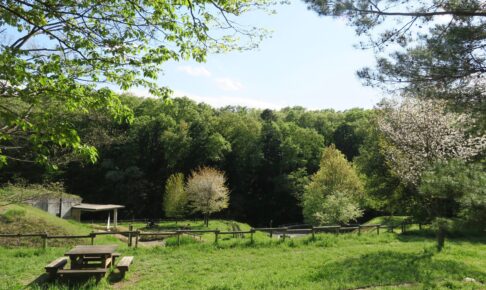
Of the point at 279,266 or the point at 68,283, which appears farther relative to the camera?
the point at 279,266

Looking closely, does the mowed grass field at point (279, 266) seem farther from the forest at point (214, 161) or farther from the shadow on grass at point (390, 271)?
the forest at point (214, 161)

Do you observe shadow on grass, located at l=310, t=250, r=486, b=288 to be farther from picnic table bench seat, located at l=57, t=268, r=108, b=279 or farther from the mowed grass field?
picnic table bench seat, located at l=57, t=268, r=108, b=279

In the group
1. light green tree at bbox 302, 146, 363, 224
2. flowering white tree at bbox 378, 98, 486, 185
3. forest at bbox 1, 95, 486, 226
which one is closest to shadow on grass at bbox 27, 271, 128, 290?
flowering white tree at bbox 378, 98, 486, 185

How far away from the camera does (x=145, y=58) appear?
564cm

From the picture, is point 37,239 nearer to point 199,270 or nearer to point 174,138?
point 199,270

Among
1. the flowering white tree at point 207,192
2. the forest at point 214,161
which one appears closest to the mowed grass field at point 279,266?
the flowering white tree at point 207,192

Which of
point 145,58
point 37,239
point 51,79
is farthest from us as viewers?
point 37,239

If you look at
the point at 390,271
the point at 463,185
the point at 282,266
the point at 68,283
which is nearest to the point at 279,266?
the point at 282,266

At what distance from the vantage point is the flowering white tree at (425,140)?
14.7 metres

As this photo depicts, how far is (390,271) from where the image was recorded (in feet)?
30.3

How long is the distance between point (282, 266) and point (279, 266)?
84mm

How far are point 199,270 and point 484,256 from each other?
30.8ft

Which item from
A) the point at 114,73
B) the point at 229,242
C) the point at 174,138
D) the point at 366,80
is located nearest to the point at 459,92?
the point at 366,80

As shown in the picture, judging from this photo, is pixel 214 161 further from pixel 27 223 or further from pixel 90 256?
pixel 90 256
